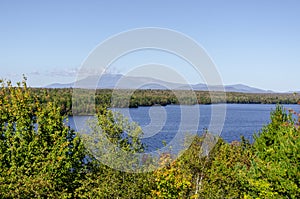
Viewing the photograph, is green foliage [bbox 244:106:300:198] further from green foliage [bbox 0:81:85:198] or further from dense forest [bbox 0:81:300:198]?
green foliage [bbox 0:81:85:198]

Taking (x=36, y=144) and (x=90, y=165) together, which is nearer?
(x=36, y=144)

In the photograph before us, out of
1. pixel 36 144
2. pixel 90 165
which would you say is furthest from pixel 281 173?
pixel 36 144

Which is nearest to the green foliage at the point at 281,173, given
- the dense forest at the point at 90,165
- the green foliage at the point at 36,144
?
the dense forest at the point at 90,165

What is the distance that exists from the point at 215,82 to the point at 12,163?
12.6 m

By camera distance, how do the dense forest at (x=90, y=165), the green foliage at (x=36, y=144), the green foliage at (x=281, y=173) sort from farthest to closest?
the green foliage at (x=36, y=144), the dense forest at (x=90, y=165), the green foliage at (x=281, y=173)

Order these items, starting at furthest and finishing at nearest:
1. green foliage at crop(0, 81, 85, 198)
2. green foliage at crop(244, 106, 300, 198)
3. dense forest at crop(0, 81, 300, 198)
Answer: green foliage at crop(0, 81, 85, 198)
dense forest at crop(0, 81, 300, 198)
green foliage at crop(244, 106, 300, 198)

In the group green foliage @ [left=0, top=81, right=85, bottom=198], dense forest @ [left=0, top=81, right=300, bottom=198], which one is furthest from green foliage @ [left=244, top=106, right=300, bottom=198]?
green foliage @ [left=0, top=81, right=85, bottom=198]

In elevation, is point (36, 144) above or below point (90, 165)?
above

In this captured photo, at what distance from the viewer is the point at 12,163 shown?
23.5m

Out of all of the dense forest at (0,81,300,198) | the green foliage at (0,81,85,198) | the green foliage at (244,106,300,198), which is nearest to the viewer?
the green foliage at (244,106,300,198)

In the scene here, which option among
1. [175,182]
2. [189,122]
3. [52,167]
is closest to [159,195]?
[175,182]

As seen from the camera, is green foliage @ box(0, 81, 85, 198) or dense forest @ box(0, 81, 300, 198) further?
green foliage @ box(0, 81, 85, 198)

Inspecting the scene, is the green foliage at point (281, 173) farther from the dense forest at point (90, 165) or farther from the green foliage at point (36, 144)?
the green foliage at point (36, 144)

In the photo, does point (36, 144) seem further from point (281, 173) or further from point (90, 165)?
point (281, 173)
